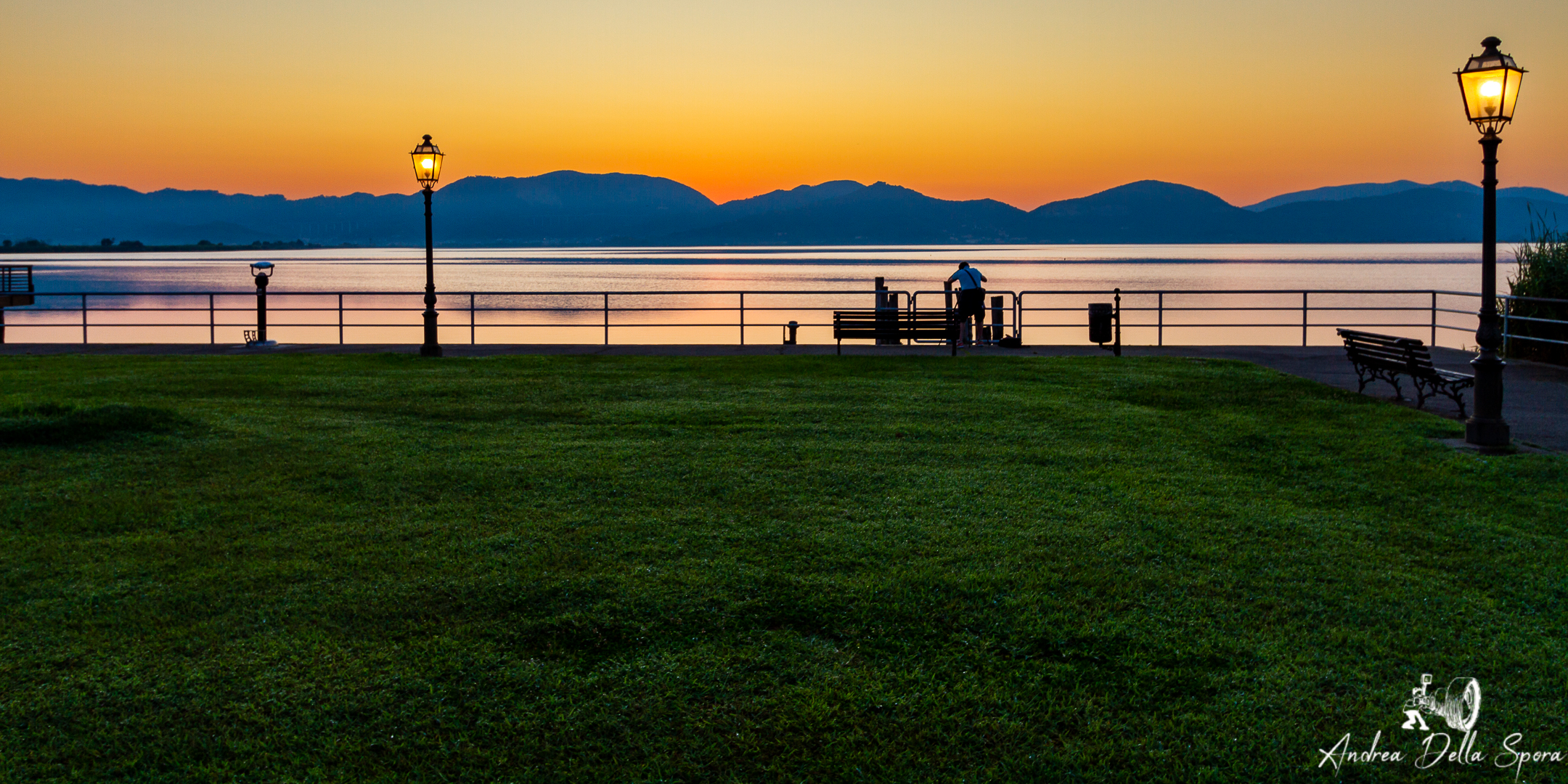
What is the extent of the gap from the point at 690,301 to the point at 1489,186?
66862 millimetres

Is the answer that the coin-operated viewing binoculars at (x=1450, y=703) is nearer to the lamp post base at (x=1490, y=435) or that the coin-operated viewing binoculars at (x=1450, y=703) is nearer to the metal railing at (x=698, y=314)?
the lamp post base at (x=1490, y=435)

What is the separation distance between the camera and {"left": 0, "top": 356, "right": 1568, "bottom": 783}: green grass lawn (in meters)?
4.11

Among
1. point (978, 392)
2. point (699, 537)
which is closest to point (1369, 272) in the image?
point (978, 392)

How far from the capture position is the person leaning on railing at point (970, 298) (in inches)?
799

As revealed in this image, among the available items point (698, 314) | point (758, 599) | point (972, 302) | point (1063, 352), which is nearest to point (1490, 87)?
point (758, 599)

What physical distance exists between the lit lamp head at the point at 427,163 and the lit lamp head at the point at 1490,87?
15.5 m

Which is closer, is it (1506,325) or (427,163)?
(1506,325)

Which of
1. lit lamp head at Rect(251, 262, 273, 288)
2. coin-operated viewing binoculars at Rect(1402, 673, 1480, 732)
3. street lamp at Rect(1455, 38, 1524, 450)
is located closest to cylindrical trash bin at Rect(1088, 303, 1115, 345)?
street lamp at Rect(1455, 38, 1524, 450)

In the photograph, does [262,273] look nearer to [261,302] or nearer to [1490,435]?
[261,302]

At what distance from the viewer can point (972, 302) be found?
67.4 feet

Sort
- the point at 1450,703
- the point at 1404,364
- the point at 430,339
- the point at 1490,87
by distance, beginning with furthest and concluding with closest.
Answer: the point at 430,339
the point at 1404,364
the point at 1490,87
the point at 1450,703

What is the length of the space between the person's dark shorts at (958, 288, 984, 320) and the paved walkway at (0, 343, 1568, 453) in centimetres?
87

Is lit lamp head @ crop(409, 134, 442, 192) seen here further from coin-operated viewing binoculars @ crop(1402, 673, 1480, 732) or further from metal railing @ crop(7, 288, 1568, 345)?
coin-operated viewing binoculars @ crop(1402, 673, 1480, 732)

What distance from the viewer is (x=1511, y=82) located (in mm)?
9180
